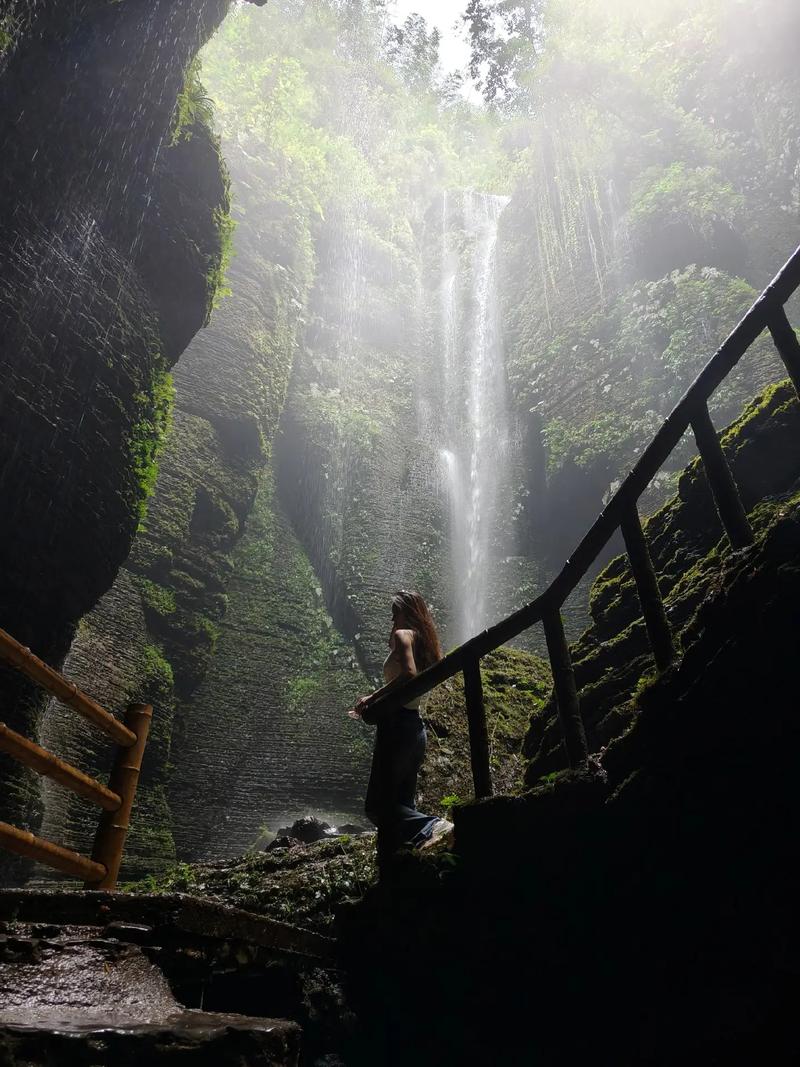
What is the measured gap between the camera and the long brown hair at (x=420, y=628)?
13.1 ft

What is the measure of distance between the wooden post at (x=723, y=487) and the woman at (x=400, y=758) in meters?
1.85

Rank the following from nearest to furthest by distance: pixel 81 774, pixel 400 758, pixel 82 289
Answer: pixel 81 774, pixel 400 758, pixel 82 289

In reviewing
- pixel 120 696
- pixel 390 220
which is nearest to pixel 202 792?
pixel 120 696

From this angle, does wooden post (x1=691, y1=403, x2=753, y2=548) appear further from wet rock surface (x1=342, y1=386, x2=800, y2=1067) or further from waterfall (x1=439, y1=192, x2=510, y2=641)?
waterfall (x1=439, y1=192, x2=510, y2=641)

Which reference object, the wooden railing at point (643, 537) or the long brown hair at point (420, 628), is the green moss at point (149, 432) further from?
the wooden railing at point (643, 537)

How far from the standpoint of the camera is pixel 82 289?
257 inches

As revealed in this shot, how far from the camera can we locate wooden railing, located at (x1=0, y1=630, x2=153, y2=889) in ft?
9.95

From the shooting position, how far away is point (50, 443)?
20.5ft

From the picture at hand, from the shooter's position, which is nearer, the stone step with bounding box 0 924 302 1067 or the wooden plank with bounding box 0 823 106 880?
the stone step with bounding box 0 924 302 1067

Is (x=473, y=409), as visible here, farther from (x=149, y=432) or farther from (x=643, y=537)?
(x=643, y=537)

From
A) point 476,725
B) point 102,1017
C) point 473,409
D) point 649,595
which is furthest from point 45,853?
point 473,409

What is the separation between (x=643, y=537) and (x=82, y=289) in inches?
234

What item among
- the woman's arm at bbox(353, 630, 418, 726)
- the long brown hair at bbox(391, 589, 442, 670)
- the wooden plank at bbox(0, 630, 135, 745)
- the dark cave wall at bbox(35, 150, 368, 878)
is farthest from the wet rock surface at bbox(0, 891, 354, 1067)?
the dark cave wall at bbox(35, 150, 368, 878)

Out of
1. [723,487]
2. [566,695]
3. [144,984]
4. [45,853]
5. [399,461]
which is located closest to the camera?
[144,984]
